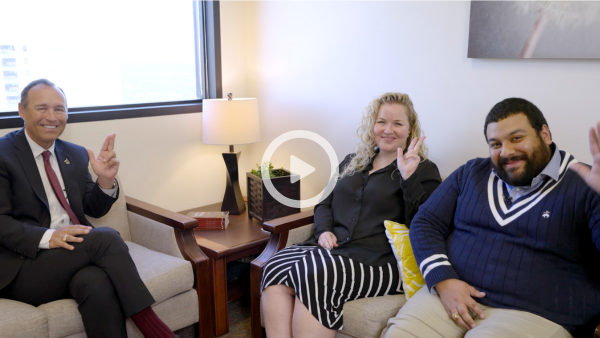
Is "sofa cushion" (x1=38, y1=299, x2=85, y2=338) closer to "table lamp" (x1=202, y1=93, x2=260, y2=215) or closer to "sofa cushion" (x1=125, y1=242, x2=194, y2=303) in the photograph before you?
"sofa cushion" (x1=125, y1=242, x2=194, y2=303)

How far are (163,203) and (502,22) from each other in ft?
7.30

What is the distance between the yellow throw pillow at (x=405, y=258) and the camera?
204 centimetres

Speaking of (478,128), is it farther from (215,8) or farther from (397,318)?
(215,8)

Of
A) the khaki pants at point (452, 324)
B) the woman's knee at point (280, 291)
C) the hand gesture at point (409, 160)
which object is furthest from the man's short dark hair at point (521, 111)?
the woman's knee at point (280, 291)

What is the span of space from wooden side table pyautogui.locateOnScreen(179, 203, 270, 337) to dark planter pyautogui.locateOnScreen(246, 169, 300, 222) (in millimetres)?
112

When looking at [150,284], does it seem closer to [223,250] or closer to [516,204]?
[223,250]

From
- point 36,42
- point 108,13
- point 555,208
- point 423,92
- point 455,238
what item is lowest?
point 455,238

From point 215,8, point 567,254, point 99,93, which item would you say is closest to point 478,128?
point 567,254

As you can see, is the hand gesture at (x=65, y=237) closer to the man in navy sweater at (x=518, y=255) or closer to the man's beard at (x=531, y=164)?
the man in navy sweater at (x=518, y=255)

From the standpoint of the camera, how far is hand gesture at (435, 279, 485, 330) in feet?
5.64

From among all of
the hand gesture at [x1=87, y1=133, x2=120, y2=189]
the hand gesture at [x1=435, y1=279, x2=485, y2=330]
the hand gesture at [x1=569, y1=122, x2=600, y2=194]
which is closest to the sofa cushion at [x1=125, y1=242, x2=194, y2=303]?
the hand gesture at [x1=87, y1=133, x2=120, y2=189]

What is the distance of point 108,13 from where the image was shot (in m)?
2.99

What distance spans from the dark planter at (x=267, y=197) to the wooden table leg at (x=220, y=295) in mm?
434

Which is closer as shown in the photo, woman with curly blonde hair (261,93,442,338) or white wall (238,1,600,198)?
woman with curly blonde hair (261,93,442,338)
